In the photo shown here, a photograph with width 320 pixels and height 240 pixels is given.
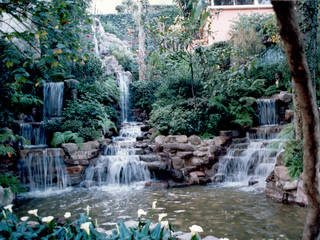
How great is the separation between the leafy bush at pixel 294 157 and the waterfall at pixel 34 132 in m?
8.57

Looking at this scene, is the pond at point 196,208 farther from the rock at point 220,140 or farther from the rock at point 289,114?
the rock at point 289,114

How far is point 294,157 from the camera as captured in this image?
17.8 ft

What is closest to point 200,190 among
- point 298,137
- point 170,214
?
Answer: point 170,214

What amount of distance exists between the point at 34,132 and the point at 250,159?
7942 millimetres

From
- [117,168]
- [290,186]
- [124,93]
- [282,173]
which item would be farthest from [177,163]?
[124,93]

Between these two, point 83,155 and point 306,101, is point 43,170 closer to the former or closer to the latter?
point 83,155

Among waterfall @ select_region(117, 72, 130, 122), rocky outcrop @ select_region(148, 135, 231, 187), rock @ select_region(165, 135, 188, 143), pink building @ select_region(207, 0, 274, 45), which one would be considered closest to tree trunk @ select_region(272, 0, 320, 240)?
rocky outcrop @ select_region(148, 135, 231, 187)

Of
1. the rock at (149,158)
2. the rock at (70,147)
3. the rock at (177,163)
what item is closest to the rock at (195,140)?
the rock at (177,163)

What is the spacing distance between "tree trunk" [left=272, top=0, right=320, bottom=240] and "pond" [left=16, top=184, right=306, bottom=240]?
220cm

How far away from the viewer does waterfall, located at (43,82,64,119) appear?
11609 mm

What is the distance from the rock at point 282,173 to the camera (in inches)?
217

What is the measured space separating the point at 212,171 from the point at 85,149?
169 inches

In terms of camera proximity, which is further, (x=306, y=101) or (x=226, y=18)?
(x=226, y=18)

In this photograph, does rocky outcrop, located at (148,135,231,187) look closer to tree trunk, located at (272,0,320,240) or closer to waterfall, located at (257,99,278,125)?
waterfall, located at (257,99,278,125)
